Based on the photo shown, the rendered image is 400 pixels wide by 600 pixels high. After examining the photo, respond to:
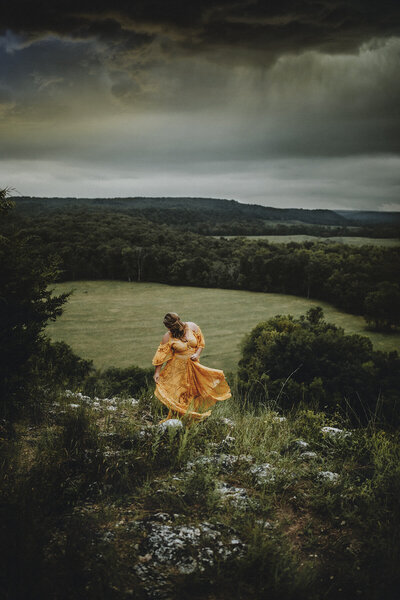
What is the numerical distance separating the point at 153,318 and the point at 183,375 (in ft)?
162

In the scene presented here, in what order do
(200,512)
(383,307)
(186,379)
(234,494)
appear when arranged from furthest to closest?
1. (383,307)
2. (186,379)
3. (234,494)
4. (200,512)

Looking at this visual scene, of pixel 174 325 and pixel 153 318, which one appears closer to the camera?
pixel 174 325

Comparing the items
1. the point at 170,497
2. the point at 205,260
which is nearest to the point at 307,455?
the point at 170,497

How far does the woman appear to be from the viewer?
5.16 metres

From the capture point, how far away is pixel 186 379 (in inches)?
206

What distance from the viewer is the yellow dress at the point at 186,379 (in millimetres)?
5156

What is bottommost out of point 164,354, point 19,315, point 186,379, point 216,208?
point 186,379

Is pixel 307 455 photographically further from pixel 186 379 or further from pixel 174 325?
pixel 174 325

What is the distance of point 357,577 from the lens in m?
2.21

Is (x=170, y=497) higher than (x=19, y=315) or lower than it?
lower

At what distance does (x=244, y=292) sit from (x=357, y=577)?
6803 centimetres

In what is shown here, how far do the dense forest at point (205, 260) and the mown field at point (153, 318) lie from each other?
317 cm

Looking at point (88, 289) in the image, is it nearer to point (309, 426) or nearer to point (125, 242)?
point (125, 242)

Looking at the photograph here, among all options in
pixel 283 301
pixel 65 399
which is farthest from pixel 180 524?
pixel 283 301
